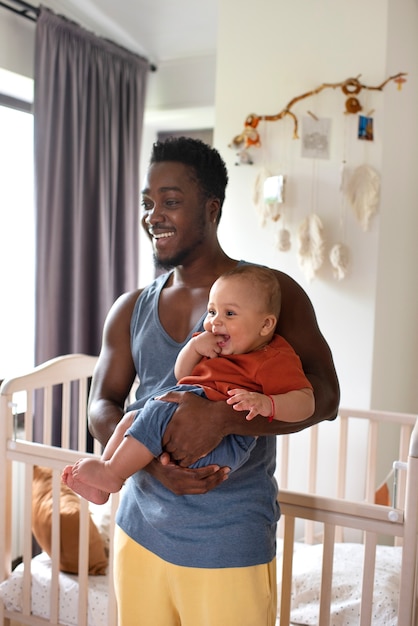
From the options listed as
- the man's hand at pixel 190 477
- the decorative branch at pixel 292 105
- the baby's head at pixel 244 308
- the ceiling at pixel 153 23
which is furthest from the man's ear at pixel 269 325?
the ceiling at pixel 153 23

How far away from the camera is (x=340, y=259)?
2.52 metres

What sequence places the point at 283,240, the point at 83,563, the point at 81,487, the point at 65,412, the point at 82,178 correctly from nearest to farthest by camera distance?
the point at 81,487
the point at 83,563
the point at 65,412
the point at 283,240
the point at 82,178

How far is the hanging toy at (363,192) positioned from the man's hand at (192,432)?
1.56 metres

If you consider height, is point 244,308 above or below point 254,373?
above

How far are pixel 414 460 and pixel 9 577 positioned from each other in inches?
48.1

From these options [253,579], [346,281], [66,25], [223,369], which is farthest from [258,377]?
[66,25]

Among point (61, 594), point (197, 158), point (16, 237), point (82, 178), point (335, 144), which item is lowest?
point (61, 594)

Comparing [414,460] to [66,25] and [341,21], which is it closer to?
[341,21]

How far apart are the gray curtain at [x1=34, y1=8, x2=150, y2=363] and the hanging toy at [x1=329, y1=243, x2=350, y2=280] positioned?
40.1 inches

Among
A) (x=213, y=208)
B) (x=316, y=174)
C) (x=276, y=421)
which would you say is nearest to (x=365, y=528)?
(x=276, y=421)

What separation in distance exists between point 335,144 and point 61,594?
1.82m

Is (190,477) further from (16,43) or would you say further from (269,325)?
(16,43)

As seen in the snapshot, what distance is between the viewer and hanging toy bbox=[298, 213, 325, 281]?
101 inches

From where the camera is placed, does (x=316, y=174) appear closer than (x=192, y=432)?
No
